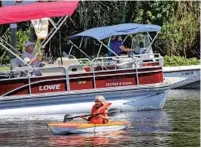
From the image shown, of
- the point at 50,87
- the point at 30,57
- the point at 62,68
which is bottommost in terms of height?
the point at 50,87

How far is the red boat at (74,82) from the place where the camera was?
767 inches

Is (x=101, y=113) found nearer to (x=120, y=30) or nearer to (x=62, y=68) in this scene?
(x=62, y=68)

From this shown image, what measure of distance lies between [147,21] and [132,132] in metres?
17.4

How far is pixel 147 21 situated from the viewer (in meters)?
33.4

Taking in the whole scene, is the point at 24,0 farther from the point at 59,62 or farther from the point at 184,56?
the point at 184,56

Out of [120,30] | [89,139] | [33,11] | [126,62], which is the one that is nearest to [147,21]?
[120,30]

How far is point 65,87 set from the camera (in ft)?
65.1

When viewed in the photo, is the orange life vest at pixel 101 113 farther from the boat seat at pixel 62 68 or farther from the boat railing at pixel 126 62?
the boat railing at pixel 126 62

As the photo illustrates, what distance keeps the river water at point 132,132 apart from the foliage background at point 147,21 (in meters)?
11.5

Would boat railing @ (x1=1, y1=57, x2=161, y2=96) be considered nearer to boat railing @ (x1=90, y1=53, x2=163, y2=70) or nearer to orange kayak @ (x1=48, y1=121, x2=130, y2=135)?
boat railing @ (x1=90, y1=53, x2=163, y2=70)

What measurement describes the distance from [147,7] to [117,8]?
4.53ft

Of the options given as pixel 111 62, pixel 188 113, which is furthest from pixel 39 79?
pixel 188 113

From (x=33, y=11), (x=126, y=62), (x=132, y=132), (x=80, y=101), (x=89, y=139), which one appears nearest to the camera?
(x=89, y=139)

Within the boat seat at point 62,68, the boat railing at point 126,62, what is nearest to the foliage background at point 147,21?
the boat railing at point 126,62
